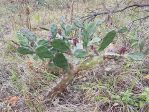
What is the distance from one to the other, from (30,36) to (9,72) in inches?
24.0

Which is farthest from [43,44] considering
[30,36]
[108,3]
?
[108,3]

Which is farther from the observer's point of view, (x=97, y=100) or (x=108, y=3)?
(x=108, y=3)

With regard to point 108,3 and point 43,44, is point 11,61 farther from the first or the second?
point 108,3

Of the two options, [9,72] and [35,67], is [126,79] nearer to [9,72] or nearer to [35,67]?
[35,67]

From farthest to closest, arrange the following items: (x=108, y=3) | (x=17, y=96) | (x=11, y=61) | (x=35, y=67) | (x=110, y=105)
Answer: (x=108, y=3)
(x=11, y=61)
(x=35, y=67)
(x=17, y=96)
(x=110, y=105)

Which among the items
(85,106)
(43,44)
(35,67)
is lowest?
(85,106)

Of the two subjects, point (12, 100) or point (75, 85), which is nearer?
point (12, 100)

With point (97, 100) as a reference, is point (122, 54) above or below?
above

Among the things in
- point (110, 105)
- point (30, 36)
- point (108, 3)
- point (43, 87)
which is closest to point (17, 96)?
point (43, 87)

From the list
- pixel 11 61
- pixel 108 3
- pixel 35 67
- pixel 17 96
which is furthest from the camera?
pixel 108 3

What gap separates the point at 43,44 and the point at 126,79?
66cm

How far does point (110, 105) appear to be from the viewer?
100 inches

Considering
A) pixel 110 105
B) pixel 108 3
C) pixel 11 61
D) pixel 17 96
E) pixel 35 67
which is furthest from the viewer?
pixel 108 3

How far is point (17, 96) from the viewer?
2.76 meters
